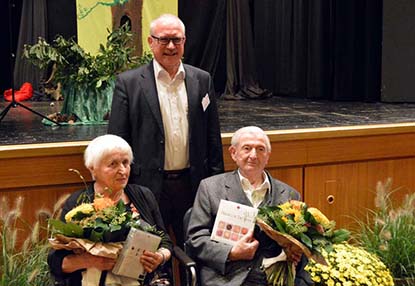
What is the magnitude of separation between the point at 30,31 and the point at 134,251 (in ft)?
20.9

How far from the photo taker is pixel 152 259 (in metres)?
2.67

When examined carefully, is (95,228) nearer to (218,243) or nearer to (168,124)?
(218,243)

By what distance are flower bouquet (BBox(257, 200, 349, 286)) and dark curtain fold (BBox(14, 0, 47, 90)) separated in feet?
20.0

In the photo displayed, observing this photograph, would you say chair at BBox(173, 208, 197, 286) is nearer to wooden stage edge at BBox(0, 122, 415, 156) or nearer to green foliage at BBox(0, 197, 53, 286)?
green foliage at BBox(0, 197, 53, 286)

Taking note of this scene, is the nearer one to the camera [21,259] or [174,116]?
[21,259]

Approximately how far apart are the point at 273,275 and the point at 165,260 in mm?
462

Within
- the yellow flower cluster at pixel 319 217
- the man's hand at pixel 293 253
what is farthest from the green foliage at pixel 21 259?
the yellow flower cluster at pixel 319 217

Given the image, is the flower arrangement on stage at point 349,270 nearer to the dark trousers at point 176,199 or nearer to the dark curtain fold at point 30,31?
the dark trousers at point 176,199

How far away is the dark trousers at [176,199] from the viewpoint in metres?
3.23

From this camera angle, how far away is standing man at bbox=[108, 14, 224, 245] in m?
3.15

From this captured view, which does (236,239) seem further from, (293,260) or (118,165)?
(118,165)

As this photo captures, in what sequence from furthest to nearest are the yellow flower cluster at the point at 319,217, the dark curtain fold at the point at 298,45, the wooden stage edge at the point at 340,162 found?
the dark curtain fold at the point at 298,45 → the wooden stage edge at the point at 340,162 → the yellow flower cluster at the point at 319,217

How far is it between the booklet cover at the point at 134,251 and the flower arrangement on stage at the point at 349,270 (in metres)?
0.84

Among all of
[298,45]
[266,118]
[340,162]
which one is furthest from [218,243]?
[298,45]
